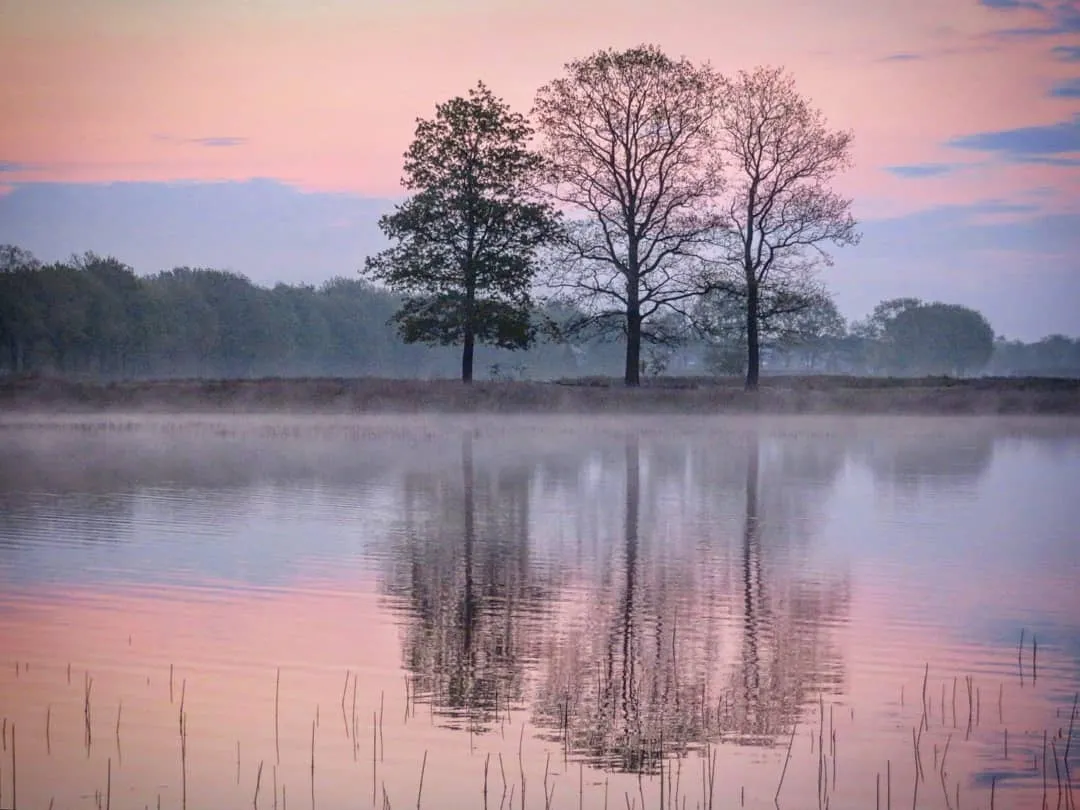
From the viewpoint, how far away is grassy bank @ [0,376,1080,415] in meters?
63.0

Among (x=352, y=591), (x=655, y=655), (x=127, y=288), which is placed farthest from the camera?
(x=127, y=288)

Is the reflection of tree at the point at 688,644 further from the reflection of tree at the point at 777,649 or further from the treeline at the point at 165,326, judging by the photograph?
the treeline at the point at 165,326

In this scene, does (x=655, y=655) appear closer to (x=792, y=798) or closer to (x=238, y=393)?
(x=792, y=798)

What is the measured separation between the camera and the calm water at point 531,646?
9625 millimetres

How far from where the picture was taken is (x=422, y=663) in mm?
12852

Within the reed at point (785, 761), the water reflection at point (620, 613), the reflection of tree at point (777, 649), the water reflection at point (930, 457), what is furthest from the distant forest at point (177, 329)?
the reed at point (785, 761)

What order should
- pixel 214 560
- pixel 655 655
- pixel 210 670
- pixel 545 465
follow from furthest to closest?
pixel 545 465
pixel 214 560
pixel 655 655
pixel 210 670

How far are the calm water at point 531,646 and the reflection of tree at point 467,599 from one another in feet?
0.22

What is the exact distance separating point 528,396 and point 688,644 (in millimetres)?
49215

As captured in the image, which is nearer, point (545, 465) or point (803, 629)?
point (803, 629)

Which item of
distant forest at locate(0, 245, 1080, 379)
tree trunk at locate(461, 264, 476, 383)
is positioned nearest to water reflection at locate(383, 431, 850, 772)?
tree trunk at locate(461, 264, 476, 383)

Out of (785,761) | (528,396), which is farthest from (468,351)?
(785,761)

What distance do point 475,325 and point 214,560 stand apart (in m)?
43.6

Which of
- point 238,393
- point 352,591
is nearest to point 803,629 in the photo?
point 352,591
